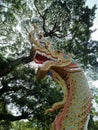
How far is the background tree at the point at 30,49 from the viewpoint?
11203 millimetres

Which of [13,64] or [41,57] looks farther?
[13,64]

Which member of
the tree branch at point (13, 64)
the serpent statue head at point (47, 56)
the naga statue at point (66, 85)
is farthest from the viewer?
the tree branch at point (13, 64)

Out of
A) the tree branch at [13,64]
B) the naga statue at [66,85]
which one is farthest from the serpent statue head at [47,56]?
the tree branch at [13,64]

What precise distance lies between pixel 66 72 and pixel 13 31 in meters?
8.69

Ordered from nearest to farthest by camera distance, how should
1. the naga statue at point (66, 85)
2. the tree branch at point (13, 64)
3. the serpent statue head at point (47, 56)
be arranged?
the naga statue at point (66, 85) → the serpent statue head at point (47, 56) → the tree branch at point (13, 64)

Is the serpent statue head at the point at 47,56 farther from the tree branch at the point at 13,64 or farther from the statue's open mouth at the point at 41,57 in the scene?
the tree branch at the point at 13,64

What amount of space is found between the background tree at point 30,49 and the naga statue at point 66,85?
6.42 metres

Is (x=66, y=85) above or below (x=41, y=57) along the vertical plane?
below

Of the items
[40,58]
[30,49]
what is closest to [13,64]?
[30,49]

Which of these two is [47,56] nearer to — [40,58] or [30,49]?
[40,58]

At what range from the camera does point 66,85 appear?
14.0 ft

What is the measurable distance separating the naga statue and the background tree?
642cm

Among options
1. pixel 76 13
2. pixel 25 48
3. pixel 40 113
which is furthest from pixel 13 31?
pixel 40 113

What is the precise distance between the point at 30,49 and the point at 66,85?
7.31 m
